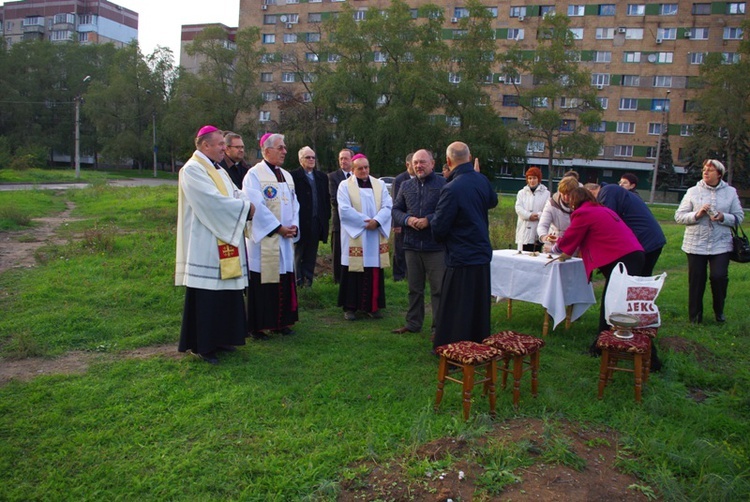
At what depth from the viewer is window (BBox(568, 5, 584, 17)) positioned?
182ft

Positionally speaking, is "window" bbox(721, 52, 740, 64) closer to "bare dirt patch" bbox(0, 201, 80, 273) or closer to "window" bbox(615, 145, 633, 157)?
"window" bbox(615, 145, 633, 157)

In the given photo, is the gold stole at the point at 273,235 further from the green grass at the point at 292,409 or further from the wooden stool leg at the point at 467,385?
the wooden stool leg at the point at 467,385

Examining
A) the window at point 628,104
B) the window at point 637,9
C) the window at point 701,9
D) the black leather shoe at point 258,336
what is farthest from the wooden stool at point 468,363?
the window at point 701,9

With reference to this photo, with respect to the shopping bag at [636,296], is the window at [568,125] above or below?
above

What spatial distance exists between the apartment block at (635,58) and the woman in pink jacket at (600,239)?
161ft

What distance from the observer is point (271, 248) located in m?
6.97

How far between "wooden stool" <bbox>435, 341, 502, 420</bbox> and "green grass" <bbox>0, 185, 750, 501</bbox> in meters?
0.17

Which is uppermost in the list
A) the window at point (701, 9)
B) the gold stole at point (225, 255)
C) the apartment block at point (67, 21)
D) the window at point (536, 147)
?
the apartment block at point (67, 21)

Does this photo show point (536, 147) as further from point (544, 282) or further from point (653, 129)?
point (544, 282)

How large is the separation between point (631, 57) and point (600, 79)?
3.01 meters

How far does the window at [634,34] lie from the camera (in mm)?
54188

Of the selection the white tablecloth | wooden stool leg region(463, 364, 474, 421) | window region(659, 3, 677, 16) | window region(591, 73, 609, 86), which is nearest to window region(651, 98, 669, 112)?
window region(591, 73, 609, 86)

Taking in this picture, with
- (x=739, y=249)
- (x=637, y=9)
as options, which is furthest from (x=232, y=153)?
(x=637, y=9)

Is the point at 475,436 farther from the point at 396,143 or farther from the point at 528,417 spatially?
the point at 396,143
